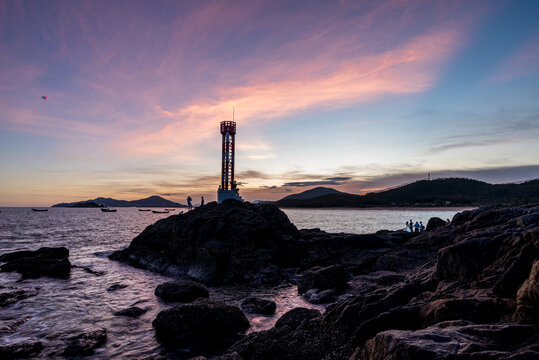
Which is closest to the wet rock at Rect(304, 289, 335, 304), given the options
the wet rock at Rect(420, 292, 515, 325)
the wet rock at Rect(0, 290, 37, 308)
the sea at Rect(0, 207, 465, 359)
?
the sea at Rect(0, 207, 465, 359)

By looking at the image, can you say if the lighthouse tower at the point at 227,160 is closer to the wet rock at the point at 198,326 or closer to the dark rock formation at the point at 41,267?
the dark rock formation at the point at 41,267

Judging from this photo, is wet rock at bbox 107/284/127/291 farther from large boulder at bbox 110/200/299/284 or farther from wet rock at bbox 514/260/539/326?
wet rock at bbox 514/260/539/326

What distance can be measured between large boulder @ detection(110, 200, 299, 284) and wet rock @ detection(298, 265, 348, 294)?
412 cm

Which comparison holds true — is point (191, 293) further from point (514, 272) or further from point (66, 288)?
point (514, 272)

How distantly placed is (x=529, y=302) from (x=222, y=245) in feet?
72.7

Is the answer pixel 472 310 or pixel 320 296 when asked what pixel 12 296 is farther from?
pixel 472 310

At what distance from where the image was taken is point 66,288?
19.3 meters

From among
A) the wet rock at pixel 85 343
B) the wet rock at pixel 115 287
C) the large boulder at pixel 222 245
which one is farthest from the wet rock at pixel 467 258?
the wet rock at pixel 115 287

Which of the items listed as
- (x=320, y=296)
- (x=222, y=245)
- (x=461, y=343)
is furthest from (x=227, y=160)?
(x=461, y=343)

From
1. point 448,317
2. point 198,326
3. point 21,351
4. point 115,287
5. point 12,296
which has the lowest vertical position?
point 115,287

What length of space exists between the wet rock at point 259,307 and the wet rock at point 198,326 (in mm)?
2188

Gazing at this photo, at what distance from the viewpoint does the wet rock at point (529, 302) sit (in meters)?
5.33

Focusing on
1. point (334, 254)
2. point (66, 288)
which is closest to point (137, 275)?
point (66, 288)

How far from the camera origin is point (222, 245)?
25469 mm
